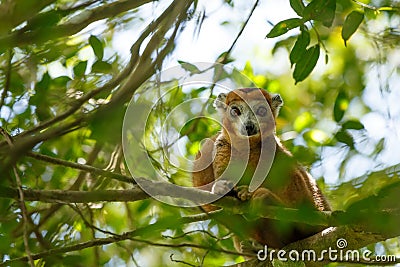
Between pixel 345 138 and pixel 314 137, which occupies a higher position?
pixel 345 138

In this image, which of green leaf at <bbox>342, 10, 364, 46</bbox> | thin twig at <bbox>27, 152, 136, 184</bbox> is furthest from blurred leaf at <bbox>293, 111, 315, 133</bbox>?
thin twig at <bbox>27, 152, 136, 184</bbox>

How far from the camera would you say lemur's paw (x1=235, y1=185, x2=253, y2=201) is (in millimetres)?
4022

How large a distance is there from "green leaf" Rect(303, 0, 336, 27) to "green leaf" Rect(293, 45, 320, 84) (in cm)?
27

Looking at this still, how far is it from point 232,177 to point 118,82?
1178 millimetres

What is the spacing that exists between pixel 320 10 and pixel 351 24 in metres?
0.41

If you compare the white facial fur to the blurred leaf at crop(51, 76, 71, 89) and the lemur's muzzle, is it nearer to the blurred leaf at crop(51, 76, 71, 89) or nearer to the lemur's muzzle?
the lemur's muzzle

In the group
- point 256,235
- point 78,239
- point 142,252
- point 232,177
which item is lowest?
point 142,252

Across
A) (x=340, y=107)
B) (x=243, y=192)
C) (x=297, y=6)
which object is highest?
(x=297, y=6)

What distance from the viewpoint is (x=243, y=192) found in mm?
4125

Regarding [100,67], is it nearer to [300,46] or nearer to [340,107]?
[300,46]

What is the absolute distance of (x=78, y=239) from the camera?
4969mm

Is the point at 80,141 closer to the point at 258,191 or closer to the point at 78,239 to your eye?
the point at 78,239

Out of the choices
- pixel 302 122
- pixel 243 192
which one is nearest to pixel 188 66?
pixel 243 192

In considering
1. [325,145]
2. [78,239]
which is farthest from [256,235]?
[78,239]
